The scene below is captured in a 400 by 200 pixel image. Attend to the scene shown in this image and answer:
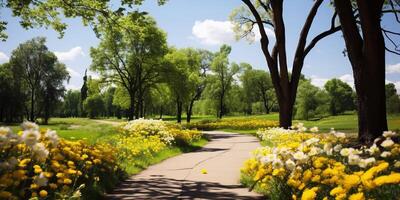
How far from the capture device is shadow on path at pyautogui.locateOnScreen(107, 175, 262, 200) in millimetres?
6629


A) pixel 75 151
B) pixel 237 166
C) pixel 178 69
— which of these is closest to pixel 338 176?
pixel 75 151

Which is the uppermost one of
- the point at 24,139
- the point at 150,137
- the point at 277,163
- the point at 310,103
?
the point at 310,103

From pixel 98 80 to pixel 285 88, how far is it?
90.5 ft

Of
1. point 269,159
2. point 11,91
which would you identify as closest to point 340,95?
point 11,91

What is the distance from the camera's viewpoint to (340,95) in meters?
88.8

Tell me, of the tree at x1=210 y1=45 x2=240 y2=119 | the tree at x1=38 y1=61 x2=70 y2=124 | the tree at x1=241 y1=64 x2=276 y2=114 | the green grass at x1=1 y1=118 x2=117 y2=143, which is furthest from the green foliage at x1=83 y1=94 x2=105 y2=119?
the green grass at x1=1 y1=118 x2=117 y2=143

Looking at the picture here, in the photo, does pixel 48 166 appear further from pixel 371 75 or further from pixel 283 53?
pixel 283 53

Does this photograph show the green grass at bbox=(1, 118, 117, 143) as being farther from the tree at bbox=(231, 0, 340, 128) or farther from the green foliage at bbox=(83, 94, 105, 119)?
the green foliage at bbox=(83, 94, 105, 119)

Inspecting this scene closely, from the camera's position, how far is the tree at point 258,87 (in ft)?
289

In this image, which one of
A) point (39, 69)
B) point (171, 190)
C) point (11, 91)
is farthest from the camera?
point (39, 69)

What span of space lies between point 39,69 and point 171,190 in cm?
6119

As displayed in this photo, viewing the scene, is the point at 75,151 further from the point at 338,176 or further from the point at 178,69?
the point at 178,69

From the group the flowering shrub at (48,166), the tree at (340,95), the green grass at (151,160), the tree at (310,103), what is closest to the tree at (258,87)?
the tree at (340,95)

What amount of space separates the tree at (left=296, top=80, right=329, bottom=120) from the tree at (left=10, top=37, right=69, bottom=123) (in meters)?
39.1
